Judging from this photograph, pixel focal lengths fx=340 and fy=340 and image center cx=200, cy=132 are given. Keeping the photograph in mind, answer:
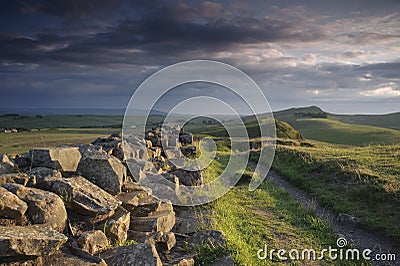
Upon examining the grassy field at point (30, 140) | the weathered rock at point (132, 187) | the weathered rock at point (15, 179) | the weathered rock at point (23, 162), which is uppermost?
the weathered rock at point (23, 162)

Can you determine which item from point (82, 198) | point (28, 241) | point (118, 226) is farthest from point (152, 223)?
point (28, 241)

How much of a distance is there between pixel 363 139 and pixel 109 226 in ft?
→ 229

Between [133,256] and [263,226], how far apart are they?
6275 millimetres

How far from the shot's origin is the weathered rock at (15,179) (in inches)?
298

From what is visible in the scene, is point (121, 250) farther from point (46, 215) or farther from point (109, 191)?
point (109, 191)

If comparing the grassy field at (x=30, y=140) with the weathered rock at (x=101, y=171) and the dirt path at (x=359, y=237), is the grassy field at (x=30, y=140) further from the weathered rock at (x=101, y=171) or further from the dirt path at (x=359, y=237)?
the dirt path at (x=359, y=237)

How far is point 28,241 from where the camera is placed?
18.7 feet

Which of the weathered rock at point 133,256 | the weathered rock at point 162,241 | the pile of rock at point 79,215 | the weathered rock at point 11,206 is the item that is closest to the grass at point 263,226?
the weathered rock at point 162,241

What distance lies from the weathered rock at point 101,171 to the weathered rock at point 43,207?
243cm

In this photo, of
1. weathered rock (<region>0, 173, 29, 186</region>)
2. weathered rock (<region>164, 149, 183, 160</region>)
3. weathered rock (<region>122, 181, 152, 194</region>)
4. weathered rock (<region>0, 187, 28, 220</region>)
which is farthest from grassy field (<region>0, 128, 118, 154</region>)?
weathered rock (<region>0, 187, 28, 220</region>)

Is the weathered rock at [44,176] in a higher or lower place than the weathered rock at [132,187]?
higher

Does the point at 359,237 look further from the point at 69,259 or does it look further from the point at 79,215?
the point at 69,259

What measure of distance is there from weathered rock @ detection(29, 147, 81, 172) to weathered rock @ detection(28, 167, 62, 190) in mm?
457

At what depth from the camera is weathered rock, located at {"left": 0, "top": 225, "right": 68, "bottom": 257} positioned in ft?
18.1
